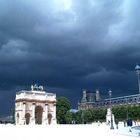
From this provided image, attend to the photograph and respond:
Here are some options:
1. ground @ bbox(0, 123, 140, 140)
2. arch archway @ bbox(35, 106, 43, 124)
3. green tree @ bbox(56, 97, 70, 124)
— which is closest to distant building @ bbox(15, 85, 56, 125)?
arch archway @ bbox(35, 106, 43, 124)

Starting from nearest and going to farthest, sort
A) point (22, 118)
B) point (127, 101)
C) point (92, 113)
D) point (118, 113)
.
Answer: point (22, 118), point (118, 113), point (92, 113), point (127, 101)

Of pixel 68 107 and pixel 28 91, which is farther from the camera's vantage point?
pixel 68 107

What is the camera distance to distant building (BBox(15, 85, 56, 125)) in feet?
350

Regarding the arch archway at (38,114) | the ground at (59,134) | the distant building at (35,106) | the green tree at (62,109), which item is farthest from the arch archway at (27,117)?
the ground at (59,134)

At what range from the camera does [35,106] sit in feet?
364

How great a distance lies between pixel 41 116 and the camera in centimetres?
11269

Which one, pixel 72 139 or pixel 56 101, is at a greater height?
pixel 56 101

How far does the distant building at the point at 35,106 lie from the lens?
106625 millimetres

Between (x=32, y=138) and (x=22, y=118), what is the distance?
71452 millimetres

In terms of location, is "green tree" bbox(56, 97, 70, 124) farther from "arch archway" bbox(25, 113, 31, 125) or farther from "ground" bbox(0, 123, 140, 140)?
"ground" bbox(0, 123, 140, 140)

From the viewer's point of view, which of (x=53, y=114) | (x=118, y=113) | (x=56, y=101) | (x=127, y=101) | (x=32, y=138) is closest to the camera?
(x=32, y=138)

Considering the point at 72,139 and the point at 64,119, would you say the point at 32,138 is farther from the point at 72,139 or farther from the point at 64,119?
the point at 64,119

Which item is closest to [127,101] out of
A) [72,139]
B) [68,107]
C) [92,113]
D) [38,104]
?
[92,113]

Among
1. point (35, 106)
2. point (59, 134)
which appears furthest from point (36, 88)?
point (59, 134)
